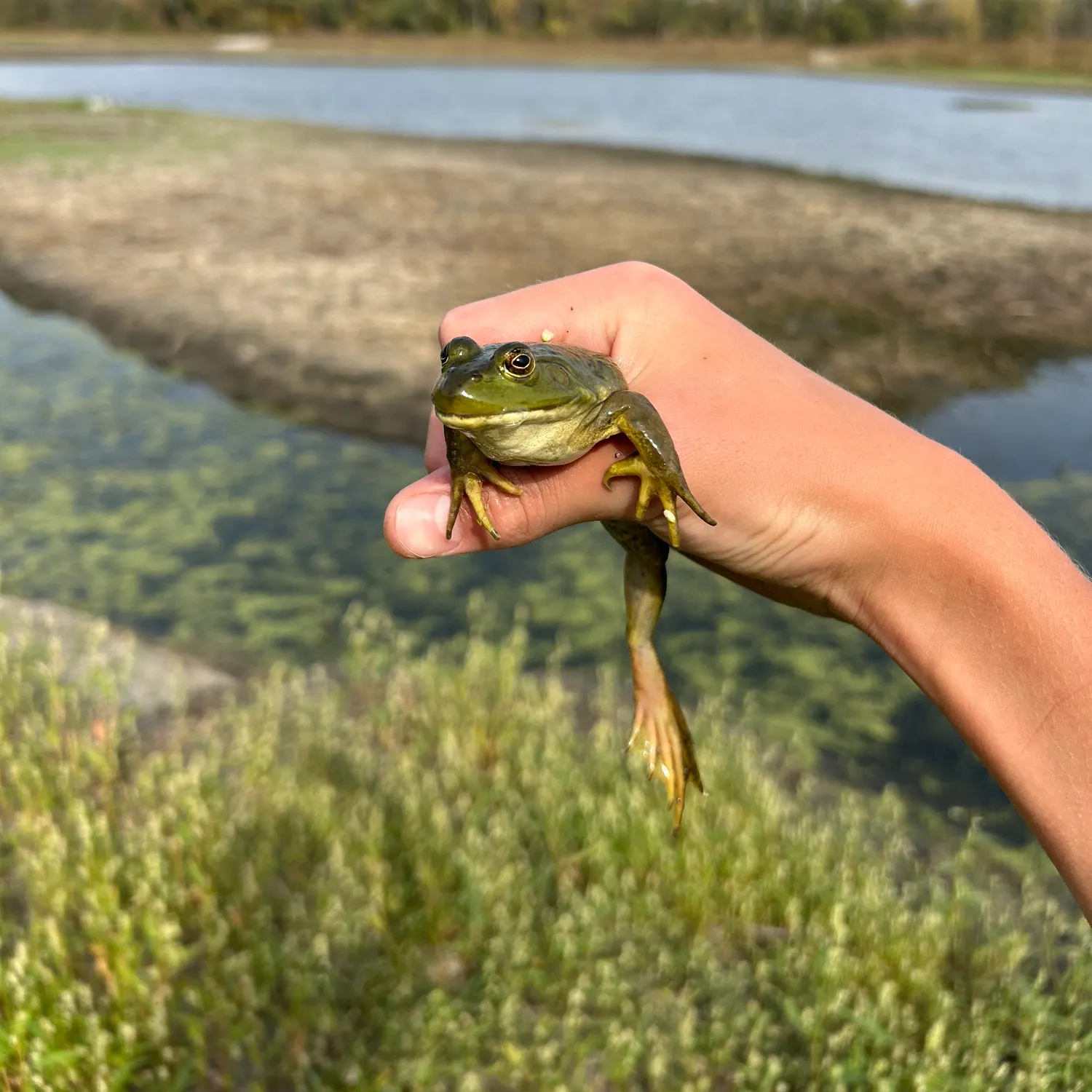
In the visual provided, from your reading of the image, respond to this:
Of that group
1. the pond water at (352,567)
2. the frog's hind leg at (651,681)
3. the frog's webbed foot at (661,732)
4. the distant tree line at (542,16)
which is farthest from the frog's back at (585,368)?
the distant tree line at (542,16)

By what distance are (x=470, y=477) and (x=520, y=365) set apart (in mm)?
403

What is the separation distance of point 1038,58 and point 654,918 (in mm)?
72033

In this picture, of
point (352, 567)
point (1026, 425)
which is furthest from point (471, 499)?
point (1026, 425)

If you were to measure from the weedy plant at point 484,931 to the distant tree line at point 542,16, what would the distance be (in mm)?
101066

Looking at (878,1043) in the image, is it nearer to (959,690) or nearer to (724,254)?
(959,690)

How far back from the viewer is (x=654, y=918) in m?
4.25

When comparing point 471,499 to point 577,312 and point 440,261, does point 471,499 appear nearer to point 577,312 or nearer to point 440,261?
point 577,312

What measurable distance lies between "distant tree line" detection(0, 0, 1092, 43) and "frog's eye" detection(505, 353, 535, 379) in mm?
102255

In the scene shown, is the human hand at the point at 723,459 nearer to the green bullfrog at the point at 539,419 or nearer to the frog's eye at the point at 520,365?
the green bullfrog at the point at 539,419

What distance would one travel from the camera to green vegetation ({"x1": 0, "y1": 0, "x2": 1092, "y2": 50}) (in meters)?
90.6

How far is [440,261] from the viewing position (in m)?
15.6

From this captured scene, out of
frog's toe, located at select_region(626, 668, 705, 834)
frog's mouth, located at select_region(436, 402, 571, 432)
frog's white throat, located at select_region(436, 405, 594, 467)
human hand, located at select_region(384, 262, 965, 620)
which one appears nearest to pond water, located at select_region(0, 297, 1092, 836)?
frog's toe, located at select_region(626, 668, 705, 834)

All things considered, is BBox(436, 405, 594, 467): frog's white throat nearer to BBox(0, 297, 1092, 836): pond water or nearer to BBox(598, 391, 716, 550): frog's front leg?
BBox(598, 391, 716, 550): frog's front leg

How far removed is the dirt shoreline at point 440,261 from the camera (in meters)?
12.0
